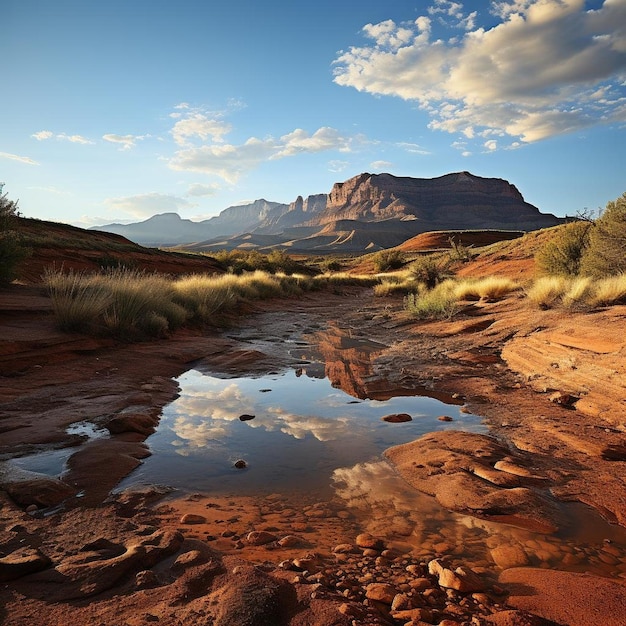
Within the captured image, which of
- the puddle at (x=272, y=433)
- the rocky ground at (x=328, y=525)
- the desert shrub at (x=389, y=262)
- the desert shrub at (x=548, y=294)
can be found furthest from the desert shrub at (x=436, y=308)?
the desert shrub at (x=389, y=262)

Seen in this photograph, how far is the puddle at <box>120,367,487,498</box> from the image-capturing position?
11.8 feet

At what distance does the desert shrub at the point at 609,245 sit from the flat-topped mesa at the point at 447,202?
137714 millimetres

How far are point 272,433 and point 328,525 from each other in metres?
1.94

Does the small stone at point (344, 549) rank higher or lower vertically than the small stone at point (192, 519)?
higher

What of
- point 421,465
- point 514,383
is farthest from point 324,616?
point 514,383

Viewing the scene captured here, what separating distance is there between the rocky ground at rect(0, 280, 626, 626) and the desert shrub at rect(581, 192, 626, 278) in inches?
207

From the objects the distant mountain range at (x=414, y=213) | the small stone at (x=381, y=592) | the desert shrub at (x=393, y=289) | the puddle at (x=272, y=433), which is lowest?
the puddle at (x=272, y=433)

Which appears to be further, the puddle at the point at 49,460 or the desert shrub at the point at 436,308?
the desert shrub at the point at 436,308

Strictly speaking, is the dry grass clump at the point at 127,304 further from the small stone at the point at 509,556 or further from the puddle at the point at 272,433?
the small stone at the point at 509,556

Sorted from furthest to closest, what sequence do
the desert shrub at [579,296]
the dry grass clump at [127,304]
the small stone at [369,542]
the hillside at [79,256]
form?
the hillside at [79,256], the desert shrub at [579,296], the dry grass clump at [127,304], the small stone at [369,542]

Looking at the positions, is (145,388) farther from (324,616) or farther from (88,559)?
(324,616)

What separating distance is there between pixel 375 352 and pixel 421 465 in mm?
5807

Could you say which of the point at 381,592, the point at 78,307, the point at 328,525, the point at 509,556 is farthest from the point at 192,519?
the point at 78,307

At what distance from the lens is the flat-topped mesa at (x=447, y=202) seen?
156875mm
